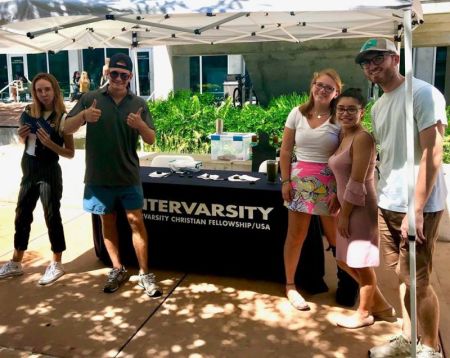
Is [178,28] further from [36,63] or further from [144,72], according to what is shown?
[36,63]

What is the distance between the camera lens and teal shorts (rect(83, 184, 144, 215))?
13.3 feet

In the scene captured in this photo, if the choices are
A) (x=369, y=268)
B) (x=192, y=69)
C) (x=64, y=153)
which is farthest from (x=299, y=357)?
(x=192, y=69)

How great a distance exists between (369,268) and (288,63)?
1121 centimetres

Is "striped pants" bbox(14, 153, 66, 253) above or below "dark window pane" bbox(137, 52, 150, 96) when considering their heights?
below

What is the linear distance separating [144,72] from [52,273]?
23.0 m

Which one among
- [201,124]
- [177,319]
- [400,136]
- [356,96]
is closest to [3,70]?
[201,124]

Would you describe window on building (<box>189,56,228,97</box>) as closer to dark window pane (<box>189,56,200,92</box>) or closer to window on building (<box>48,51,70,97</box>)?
dark window pane (<box>189,56,200,92</box>)

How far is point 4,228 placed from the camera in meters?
6.21

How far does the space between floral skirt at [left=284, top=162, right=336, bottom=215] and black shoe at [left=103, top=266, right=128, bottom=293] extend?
69.9 inches

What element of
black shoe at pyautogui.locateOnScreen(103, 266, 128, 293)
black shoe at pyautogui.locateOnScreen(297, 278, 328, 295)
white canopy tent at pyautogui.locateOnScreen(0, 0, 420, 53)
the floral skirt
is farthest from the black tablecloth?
white canopy tent at pyautogui.locateOnScreen(0, 0, 420, 53)

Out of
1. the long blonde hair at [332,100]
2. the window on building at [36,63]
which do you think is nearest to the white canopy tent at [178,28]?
the long blonde hair at [332,100]

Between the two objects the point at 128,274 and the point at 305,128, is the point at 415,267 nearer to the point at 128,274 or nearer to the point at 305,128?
the point at 305,128

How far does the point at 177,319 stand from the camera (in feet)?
12.3

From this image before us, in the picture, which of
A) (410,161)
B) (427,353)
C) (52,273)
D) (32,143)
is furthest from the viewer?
(52,273)
